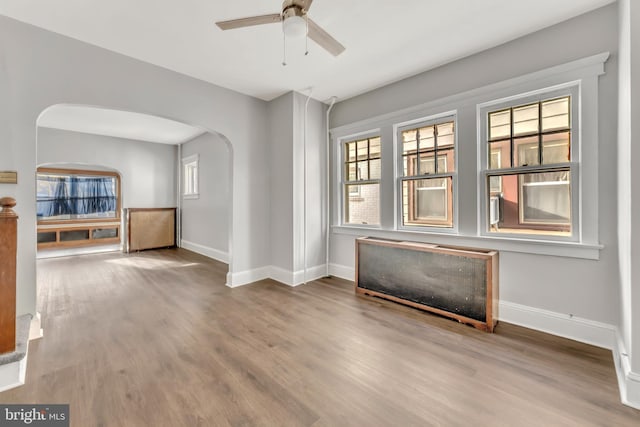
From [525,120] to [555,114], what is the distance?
0.74 ft

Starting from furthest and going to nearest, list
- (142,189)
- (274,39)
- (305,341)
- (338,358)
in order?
(142,189), (274,39), (305,341), (338,358)

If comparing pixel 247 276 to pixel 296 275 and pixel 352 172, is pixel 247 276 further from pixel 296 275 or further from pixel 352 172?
pixel 352 172

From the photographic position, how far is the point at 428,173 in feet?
11.0

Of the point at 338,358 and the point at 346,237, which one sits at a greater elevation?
the point at 346,237

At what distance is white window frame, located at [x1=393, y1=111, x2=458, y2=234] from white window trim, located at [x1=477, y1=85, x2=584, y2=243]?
249 mm

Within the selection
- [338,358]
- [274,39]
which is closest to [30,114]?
[274,39]

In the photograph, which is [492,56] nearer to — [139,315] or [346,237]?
[346,237]

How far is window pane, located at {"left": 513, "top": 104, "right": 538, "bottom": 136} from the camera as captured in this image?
2618 mm

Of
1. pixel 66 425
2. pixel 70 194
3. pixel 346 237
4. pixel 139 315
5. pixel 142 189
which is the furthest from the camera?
pixel 142 189

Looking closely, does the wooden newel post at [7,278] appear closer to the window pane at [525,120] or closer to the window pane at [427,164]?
the window pane at [427,164]

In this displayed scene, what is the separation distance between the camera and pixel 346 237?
13.7 feet

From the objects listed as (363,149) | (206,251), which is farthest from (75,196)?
(363,149)

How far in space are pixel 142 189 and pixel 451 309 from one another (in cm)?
715

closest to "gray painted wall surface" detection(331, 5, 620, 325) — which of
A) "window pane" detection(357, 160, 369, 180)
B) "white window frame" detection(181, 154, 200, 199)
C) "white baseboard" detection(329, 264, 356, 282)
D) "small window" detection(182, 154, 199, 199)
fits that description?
"window pane" detection(357, 160, 369, 180)
